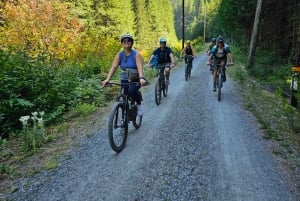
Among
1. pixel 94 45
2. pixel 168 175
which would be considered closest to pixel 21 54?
pixel 168 175

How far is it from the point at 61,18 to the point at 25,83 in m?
9.39

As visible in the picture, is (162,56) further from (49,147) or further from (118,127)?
(49,147)

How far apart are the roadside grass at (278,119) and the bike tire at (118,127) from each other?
10.1 feet

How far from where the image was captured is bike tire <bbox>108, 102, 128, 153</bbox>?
18.1 ft

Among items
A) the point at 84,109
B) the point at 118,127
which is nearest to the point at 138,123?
the point at 118,127

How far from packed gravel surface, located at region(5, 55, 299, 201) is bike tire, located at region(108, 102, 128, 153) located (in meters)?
0.18

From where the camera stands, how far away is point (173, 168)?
16.4ft

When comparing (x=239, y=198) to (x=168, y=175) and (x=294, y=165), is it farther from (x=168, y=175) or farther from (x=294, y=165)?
(x=294, y=165)

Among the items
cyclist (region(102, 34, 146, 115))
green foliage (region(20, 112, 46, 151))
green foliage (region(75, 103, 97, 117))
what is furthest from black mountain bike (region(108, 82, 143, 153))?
green foliage (region(75, 103, 97, 117))

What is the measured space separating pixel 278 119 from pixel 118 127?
480cm

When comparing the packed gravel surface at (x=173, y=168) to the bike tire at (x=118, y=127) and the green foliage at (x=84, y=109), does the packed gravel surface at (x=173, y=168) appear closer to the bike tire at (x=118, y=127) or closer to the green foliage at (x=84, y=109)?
the bike tire at (x=118, y=127)

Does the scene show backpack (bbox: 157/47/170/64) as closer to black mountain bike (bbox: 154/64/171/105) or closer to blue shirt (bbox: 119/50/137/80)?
black mountain bike (bbox: 154/64/171/105)

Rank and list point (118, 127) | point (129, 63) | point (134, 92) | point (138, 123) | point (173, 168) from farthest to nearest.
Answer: point (138, 123)
point (134, 92)
point (129, 63)
point (118, 127)
point (173, 168)

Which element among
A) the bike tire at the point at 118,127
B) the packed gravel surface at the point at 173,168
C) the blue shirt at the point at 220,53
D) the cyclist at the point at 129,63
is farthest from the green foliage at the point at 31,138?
the blue shirt at the point at 220,53
